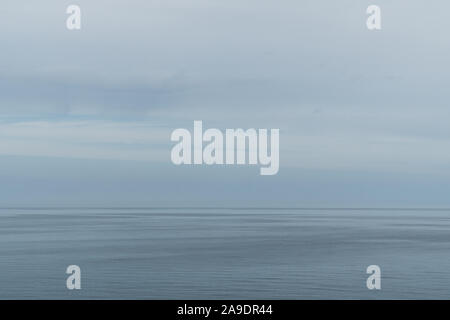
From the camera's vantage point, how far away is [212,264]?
53594 mm

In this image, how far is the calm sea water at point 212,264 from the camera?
132 ft

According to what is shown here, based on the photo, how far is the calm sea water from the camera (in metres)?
40.1

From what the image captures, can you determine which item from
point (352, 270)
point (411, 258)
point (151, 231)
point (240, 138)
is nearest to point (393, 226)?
point (151, 231)

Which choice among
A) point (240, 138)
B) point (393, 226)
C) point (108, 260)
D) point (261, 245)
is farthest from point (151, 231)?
point (240, 138)

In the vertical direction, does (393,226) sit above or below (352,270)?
above

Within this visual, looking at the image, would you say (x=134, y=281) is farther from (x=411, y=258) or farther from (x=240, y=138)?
(x=240, y=138)

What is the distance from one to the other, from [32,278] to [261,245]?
106 ft
